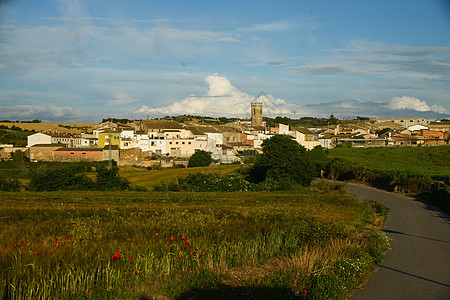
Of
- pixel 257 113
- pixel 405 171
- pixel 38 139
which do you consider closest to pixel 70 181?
pixel 405 171

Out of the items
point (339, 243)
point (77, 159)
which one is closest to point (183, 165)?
point (77, 159)

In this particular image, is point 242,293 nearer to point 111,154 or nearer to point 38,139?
point 111,154

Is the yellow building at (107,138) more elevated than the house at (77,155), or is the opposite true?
the yellow building at (107,138)

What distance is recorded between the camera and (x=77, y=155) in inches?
2960

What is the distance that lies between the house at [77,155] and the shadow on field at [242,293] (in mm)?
70960

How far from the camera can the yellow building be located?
286ft

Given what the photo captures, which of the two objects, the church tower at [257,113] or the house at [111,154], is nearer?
the house at [111,154]

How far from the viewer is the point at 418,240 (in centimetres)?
1473

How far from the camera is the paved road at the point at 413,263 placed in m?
9.21

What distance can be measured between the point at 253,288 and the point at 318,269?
2.07 m

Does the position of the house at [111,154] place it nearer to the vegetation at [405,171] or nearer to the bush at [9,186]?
the bush at [9,186]

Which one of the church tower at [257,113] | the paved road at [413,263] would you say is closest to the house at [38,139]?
the church tower at [257,113]

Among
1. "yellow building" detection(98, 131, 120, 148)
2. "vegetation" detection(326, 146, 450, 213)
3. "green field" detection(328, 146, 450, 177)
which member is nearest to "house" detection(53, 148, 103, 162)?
"yellow building" detection(98, 131, 120, 148)

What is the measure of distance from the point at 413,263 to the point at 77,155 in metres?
71.4
